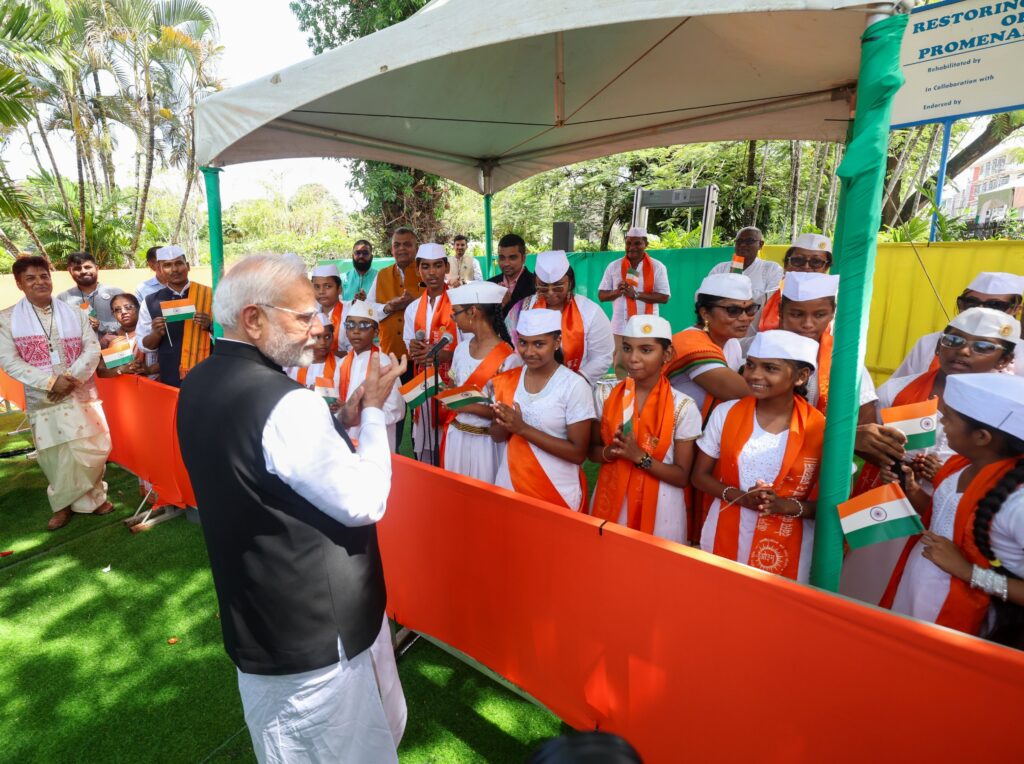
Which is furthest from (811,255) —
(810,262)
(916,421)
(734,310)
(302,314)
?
(302,314)

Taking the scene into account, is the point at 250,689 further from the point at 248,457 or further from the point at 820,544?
the point at 820,544

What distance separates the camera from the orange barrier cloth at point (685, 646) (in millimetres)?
1407

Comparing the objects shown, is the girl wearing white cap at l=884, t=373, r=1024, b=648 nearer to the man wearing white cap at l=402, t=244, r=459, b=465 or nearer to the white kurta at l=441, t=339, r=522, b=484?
the white kurta at l=441, t=339, r=522, b=484

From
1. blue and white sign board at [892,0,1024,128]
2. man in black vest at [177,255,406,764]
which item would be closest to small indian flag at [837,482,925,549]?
man in black vest at [177,255,406,764]

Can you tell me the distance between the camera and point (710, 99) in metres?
4.53

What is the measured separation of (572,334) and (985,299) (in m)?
2.31

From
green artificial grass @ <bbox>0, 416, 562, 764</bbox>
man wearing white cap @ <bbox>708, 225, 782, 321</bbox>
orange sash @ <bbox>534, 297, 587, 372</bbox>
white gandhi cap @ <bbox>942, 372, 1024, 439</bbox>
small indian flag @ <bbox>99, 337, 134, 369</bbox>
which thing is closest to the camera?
white gandhi cap @ <bbox>942, 372, 1024, 439</bbox>

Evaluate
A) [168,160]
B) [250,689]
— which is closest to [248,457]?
[250,689]

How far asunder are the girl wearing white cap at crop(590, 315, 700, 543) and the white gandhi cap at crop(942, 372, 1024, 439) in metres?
1.01

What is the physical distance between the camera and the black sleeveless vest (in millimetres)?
1416

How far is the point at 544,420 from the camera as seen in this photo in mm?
2695

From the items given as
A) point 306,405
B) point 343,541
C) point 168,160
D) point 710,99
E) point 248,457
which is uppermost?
point 168,160

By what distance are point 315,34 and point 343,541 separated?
50.4 ft

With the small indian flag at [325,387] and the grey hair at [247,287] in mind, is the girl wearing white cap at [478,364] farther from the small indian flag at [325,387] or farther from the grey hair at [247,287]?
the grey hair at [247,287]
